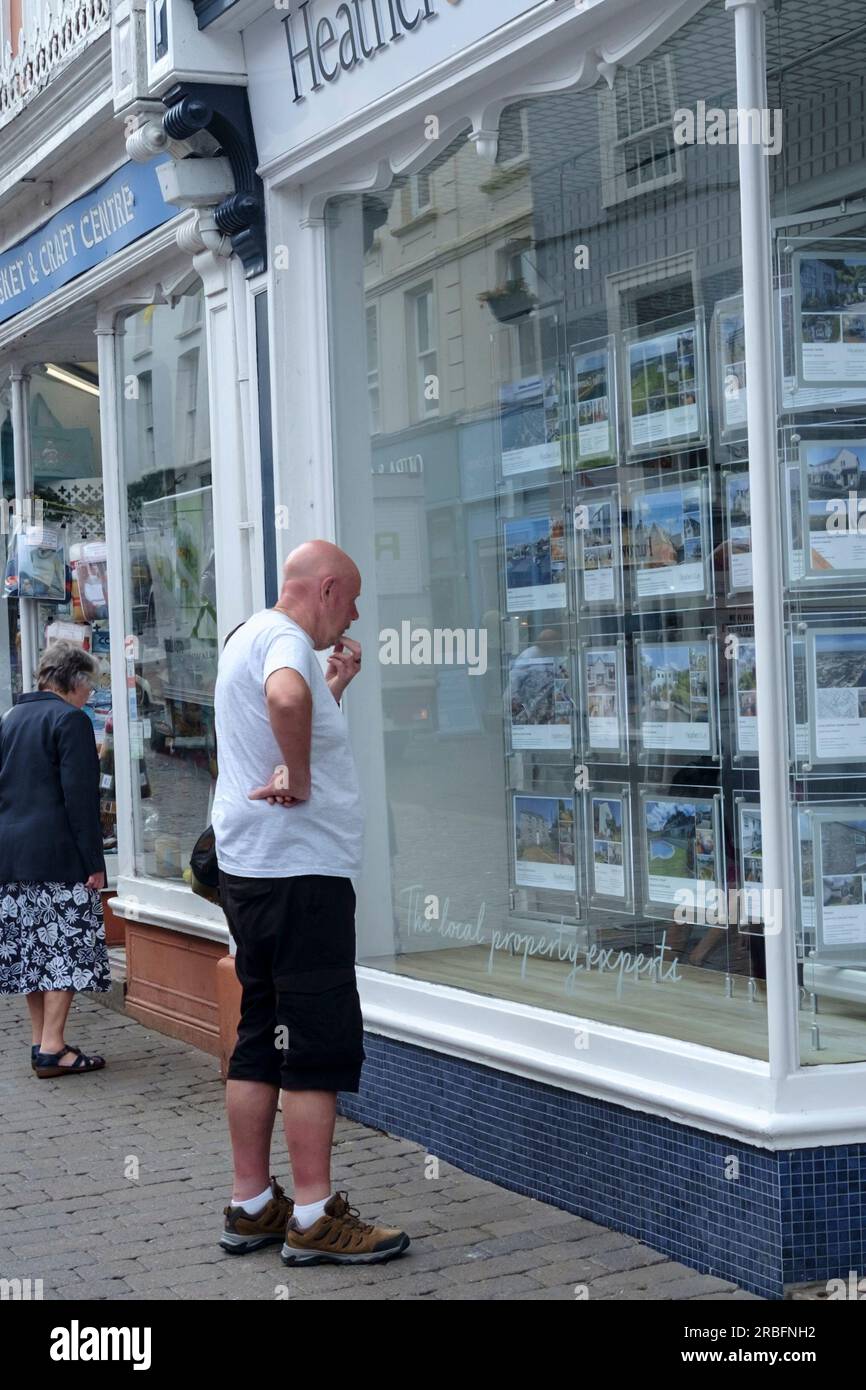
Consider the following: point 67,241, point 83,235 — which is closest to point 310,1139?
point 83,235

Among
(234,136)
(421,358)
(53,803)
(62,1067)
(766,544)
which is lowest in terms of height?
(62,1067)

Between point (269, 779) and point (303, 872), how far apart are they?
0.27 metres

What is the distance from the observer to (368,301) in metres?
6.44

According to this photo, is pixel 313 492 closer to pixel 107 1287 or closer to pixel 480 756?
pixel 480 756

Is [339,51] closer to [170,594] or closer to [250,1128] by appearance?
[170,594]

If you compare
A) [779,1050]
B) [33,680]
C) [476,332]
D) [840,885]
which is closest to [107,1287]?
[779,1050]

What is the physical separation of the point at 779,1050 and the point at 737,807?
3.86 ft

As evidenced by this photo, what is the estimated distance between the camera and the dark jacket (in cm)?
720

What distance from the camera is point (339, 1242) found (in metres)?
4.55

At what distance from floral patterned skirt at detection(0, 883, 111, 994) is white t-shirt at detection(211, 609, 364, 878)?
2880 mm

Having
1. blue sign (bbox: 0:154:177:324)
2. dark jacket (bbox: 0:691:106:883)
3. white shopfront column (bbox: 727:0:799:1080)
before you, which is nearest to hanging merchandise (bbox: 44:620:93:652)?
blue sign (bbox: 0:154:177:324)

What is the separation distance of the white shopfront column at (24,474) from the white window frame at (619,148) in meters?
5.46

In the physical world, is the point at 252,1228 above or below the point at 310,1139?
below

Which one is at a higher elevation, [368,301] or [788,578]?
[368,301]
